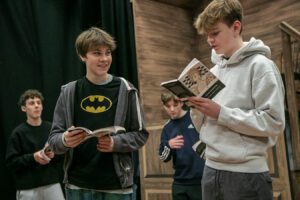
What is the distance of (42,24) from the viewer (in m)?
4.13

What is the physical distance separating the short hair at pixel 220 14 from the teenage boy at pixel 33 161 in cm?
191

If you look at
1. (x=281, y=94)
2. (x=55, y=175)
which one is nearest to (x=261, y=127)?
(x=281, y=94)

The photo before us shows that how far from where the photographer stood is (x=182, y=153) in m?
2.90

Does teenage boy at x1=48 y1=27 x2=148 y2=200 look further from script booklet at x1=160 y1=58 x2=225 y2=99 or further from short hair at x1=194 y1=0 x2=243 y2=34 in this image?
short hair at x1=194 y1=0 x2=243 y2=34

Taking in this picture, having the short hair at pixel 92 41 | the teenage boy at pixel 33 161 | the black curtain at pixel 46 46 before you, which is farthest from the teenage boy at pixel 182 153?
the black curtain at pixel 46 46

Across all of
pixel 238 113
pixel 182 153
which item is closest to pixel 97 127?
pixel 238 113

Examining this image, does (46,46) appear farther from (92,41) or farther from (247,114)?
(247,114)

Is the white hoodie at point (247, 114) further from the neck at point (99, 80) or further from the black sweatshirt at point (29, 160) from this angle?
the black sweatshirt at point (29, 160)

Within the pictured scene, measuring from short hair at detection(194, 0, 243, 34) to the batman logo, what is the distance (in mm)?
560

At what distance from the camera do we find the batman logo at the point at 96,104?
1.77 metres

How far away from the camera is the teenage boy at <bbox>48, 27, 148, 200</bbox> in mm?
1673

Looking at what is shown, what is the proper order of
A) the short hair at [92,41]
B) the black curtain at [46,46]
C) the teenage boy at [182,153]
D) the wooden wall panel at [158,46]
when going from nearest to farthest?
the short hair at [92,41]
the teenage boy at [182,153]
the black curtain at [46,46]
the wooden wall panel at [158,46]

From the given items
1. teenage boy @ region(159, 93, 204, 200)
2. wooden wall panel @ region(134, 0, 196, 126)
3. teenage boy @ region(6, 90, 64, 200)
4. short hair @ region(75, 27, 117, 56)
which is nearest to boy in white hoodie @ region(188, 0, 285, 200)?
short hair @ region(75, 27, 117, 56)

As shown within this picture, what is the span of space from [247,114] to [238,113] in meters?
0.03
